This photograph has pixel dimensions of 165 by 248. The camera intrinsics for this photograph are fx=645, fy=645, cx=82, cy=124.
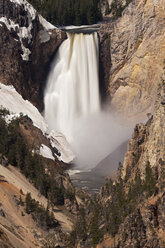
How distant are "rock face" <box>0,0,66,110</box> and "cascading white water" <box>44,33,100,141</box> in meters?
1.92

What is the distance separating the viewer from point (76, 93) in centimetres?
10156

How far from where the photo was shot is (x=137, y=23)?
99.3m

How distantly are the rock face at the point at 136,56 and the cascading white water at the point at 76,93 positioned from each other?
8.17 ft

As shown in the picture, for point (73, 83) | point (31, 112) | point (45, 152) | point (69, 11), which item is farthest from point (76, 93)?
point (69, 11)

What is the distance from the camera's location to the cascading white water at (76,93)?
99.6m

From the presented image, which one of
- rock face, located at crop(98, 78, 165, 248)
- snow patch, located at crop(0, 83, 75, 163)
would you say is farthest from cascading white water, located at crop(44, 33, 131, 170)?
rock face, located at crop(98, 78, 165, 248)

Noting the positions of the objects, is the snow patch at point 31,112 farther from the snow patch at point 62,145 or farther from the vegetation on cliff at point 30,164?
the vegetation on cliff at point 30,164

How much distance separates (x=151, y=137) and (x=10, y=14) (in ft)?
157

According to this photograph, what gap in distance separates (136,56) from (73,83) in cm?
1082

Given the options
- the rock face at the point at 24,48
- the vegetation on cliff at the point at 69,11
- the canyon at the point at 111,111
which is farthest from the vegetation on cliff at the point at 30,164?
the vegetation on cliff at the point at 69,11

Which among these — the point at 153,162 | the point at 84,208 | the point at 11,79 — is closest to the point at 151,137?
the point at 153,162

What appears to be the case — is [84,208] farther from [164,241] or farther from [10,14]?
[10,14]

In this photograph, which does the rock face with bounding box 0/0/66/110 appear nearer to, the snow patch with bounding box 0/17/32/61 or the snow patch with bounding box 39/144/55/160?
the snow patch with bounding box 0/17/32/61

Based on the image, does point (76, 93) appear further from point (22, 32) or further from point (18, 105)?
point (18, 105)
